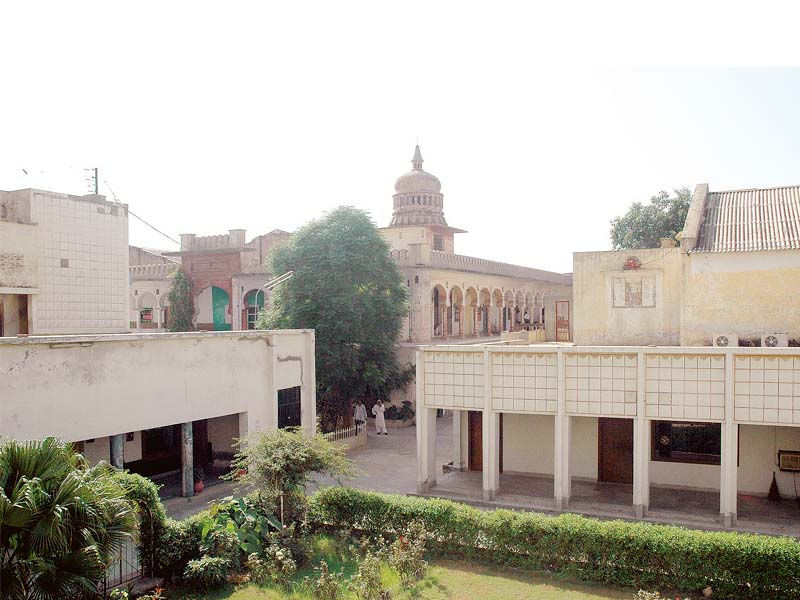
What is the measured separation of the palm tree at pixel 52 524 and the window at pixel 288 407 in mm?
10089

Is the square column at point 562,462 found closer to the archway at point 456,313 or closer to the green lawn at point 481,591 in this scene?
the green lawn at point 481,591

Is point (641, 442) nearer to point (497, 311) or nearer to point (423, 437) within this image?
point (423, 437)

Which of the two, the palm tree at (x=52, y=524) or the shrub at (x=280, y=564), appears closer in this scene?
the palm tree at (x=52, y=524)

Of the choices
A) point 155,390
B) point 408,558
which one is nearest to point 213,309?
point 155,390

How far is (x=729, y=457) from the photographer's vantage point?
14.0 metres

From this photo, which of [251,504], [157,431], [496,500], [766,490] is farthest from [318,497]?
[766,490]

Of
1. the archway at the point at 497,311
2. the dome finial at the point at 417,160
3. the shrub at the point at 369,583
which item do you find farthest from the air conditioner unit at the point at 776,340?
the dome finial at the point at 417,160

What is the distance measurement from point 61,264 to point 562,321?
18.8 m

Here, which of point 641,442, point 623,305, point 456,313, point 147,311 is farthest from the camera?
point 456,313

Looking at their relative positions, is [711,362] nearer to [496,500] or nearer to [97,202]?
[496,500]

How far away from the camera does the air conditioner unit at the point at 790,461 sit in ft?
50.5

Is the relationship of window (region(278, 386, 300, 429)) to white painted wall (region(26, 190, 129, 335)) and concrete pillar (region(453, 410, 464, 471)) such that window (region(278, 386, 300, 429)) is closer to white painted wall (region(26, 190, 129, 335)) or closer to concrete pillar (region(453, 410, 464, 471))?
concrete pillar (region(453, 410, 464, 471))

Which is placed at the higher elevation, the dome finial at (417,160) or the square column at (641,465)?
the dome finial at (417,160)

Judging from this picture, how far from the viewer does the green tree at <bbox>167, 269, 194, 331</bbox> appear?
32156 millimetres
